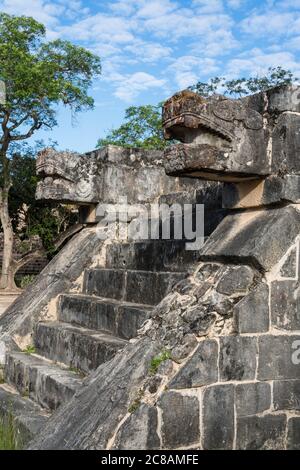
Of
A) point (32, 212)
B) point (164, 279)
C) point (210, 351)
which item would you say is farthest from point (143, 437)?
point (32, 212)

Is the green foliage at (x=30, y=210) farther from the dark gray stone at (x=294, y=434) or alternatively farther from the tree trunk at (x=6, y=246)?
the dark gray stone at (x=294, y=434)

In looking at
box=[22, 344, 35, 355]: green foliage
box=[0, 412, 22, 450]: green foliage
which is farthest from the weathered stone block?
box=[22, 344, 35, 355]: green foliage

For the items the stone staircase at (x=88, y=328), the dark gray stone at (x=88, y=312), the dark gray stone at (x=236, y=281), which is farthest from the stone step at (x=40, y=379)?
the dark gray stone at (x=236, y=281)

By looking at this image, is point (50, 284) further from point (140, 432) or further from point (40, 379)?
point (140, 432)

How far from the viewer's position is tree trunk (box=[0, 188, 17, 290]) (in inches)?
822

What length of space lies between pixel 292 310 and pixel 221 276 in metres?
0.52

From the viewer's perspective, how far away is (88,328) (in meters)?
5.49

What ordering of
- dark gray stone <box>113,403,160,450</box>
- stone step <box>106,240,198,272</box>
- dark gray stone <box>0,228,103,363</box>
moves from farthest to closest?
dark gray stone <box>0,228,103,363</box> < stone step <box>106,240,198,272</box> < dark gray stone <box>113,403,160,450</box>

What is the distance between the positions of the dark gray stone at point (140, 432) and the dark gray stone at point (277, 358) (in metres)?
0.79

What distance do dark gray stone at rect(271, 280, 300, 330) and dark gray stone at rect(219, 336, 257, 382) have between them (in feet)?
0.77

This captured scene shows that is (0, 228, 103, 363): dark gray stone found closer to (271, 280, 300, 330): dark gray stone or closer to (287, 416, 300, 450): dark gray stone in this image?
(271, 280, 300, 330): dark gray stone

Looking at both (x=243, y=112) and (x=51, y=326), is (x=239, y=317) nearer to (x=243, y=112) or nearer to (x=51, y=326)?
(x=243, y=112)

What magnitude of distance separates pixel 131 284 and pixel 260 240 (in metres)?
1.82

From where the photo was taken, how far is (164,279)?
481cm
